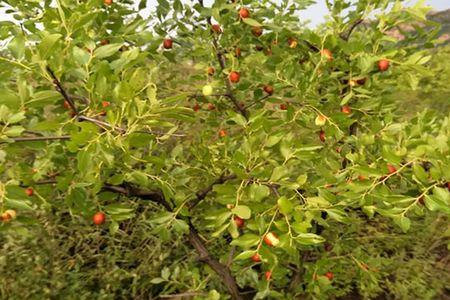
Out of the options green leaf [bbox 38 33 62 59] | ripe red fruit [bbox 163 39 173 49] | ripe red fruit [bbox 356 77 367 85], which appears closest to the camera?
green leaf [bbox 38 33 62 59]

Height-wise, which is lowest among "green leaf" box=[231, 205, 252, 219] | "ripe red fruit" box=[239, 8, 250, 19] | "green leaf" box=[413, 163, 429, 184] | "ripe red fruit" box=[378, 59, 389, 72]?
"green leaf" box=[231, 205, 252, 219]

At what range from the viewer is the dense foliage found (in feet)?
3.91

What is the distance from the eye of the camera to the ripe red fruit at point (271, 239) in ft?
4.29

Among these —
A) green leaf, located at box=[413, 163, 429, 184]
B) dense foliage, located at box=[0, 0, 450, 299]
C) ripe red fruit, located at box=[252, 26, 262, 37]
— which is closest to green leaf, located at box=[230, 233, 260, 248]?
dense foliage, located at box=[0, 0, 450, 299]

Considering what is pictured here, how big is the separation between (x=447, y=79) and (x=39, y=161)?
7714 mm

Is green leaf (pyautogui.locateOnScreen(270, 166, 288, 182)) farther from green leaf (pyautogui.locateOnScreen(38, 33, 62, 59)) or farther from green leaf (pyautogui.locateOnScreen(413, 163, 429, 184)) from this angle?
green leaf (pyautogui.locateOnScreen(38, 33, 62, 59))

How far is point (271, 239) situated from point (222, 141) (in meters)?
1.08

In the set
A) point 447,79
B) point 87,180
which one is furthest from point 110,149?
point 447,79

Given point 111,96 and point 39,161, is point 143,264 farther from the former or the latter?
point 111,96

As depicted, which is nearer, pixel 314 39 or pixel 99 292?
pixel 314 39

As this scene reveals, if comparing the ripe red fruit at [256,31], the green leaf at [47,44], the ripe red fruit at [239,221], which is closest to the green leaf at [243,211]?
the ripe red fruit at [239,221]

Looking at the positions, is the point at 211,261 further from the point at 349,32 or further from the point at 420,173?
the point at 349,32

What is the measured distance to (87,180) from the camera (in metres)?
1.40

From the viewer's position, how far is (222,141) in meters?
2.34
